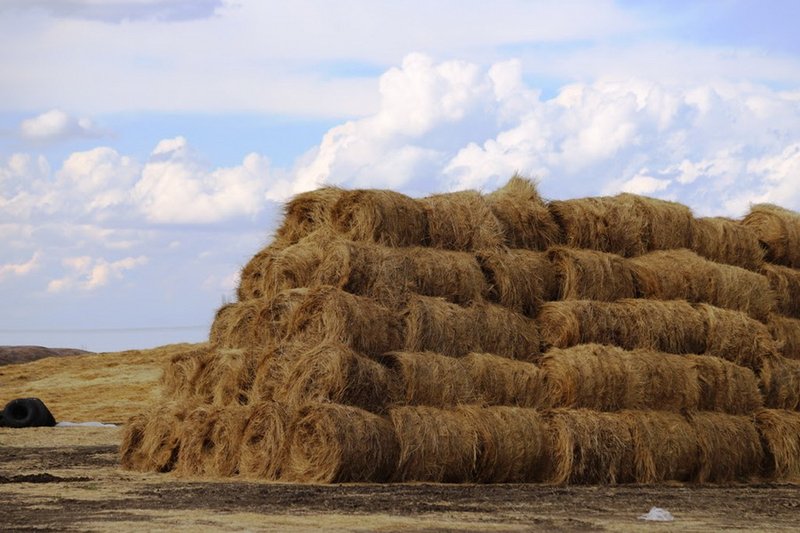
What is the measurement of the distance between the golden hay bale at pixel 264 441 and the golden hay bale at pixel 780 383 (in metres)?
8.31

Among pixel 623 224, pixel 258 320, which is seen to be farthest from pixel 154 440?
pixel 623 224

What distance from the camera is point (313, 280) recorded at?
17.5 metres

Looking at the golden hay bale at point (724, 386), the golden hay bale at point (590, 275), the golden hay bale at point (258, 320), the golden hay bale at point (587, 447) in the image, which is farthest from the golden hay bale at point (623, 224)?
the golden hay bale at point (258, 320)

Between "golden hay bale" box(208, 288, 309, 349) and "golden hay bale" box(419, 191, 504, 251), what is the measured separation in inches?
102

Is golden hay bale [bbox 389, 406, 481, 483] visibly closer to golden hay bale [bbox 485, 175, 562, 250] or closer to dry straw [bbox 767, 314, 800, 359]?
golden hay bale [bbox 485, 175, 562, 250]

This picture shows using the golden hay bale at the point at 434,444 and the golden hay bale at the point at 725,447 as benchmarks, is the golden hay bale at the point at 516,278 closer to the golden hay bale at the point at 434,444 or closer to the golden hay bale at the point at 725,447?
the golden hay bale at the point at 434,444

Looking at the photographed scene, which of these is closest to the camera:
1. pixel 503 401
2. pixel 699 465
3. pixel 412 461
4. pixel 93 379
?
pixel 412 461

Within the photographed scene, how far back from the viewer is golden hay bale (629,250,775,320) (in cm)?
1969

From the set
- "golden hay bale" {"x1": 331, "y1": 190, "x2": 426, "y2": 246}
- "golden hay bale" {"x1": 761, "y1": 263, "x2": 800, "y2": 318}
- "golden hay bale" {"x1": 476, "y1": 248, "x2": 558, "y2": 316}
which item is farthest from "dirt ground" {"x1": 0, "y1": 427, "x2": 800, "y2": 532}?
"golden hay bale" {"x1": 761, "y1": 263, "x2": 800, "y2": 318}

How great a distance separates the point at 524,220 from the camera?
1959 centimetres

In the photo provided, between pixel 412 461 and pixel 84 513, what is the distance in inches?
185

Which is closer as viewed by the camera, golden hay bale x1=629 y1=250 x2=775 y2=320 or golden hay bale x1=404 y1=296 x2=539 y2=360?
golden hay bale x1=404 y1=296 x2=539 y2=360

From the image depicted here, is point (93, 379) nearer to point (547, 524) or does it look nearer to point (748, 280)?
point (748, 280)

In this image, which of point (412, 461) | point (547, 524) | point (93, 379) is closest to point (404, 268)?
point (412, 461)
